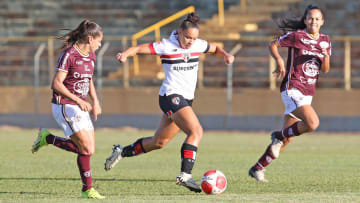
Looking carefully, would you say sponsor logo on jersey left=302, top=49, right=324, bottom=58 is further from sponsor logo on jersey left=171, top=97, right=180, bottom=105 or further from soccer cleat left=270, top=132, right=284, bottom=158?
sponsor logo on jersey left=171, top=97, right=180, bottom=105

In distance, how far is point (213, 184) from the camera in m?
7.96

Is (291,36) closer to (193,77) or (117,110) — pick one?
(193,77)

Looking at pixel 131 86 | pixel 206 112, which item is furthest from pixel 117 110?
pixel 206 112

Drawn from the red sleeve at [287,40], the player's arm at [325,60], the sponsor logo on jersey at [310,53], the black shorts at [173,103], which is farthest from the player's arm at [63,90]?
the player's arm at [325,60]

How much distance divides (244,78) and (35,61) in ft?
18.6

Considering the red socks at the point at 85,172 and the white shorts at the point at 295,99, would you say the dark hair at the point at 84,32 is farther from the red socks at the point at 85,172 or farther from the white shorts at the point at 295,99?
the white shorts at the point at 295,99

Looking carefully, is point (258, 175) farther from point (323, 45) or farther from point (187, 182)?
point (323, 45)

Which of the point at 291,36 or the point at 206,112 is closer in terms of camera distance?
the point at 291,36

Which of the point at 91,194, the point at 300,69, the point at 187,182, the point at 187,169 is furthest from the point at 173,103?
the point at 300,69

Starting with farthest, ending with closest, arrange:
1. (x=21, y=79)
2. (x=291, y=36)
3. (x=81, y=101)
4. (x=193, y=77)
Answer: (x=21, y=79) < (x=291, y=36) < (x=193, y=77) < (x=81, y=101)

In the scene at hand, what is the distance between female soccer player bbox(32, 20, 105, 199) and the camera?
7.78m

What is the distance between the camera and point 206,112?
20719 mm

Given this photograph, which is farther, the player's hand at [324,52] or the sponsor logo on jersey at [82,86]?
the player's hand at [324,52]

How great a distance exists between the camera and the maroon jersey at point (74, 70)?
7855 mm
